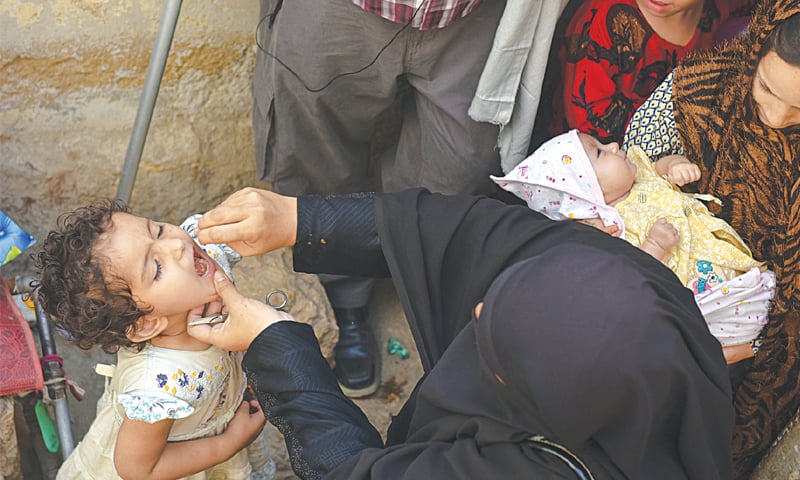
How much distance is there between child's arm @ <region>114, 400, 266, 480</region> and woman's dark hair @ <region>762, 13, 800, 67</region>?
1593 millimetres

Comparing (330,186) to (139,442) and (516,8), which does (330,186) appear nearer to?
(516,8)

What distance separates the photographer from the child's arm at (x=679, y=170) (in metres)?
2.43

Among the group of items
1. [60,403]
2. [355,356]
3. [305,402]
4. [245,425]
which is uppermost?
[305,402]

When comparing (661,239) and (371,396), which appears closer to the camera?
(661,239)

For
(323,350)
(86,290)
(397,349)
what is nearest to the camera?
(86,290)

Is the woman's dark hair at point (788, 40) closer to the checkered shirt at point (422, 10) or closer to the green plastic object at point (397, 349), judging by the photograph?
Result: the checkered shirt at point (422, 10)

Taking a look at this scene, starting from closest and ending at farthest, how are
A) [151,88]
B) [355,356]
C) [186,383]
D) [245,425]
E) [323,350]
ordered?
[186,383] < [245,425] < [151,88] < [323,350] < [355,356]

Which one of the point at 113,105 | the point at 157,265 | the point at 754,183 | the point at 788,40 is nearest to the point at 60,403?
the point at 157,265

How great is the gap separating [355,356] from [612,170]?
4.26 ft

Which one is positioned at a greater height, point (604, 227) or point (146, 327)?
point (604, 227)

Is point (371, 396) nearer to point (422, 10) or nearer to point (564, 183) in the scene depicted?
point (564, 183)

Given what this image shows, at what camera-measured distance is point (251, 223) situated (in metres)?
1.95

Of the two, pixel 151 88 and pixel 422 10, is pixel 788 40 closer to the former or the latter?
pixel 422 10

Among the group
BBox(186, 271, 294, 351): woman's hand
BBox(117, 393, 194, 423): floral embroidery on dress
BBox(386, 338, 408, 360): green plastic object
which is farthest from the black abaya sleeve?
BBox(386, 338, 408, 360): green plastic object
